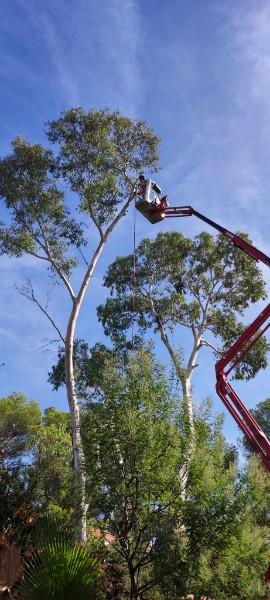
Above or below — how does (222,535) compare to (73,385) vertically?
below

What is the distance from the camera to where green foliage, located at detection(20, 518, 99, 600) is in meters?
5.57

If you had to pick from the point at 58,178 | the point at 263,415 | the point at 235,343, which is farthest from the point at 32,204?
the point at 263,415

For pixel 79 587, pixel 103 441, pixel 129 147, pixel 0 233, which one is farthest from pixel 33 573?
pixel 129 147

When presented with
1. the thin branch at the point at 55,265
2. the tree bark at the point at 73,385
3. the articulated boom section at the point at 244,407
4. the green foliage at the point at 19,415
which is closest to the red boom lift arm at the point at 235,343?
the articulated boom section at the point at 244,407

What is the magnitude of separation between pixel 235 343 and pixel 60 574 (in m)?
6.80

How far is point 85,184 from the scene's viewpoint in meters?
19.8

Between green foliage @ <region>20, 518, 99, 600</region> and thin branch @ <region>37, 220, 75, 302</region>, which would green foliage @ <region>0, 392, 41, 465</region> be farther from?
green foliage @ <region>20, 518, 99, 600</region>

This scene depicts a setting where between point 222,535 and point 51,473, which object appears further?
point 51,473

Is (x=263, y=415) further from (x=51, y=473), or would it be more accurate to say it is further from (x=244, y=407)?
(x=244, y=407)

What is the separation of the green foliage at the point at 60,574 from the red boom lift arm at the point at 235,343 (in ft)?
15.6

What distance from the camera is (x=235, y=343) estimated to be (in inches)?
462

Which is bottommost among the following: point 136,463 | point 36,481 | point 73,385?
point 136,463

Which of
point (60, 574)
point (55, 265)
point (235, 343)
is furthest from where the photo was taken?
point (55, 265)

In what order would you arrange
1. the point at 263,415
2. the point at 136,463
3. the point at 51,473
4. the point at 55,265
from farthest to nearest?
the point at 263,415 < the point at 55,265 < the point at 51,473 < the point at 136,463
